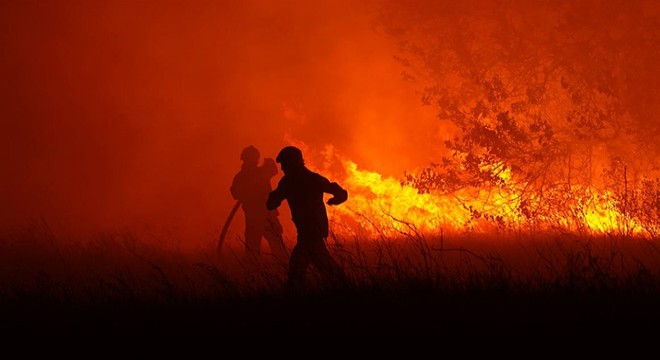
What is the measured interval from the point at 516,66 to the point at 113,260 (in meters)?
8.86

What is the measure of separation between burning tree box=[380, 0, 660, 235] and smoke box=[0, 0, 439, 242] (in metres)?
6.12

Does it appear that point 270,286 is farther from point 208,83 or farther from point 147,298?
point 208,83

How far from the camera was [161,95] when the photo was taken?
28.8 meters

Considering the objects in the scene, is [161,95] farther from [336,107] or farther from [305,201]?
[305,201]

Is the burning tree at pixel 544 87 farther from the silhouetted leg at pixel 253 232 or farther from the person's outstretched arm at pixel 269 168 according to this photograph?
the silhouetted leg at pixel 253 232

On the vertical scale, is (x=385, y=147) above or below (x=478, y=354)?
above

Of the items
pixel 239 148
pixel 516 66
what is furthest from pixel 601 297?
pixel 239 148

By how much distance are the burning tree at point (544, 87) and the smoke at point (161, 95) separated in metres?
6.12

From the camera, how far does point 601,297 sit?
5891 millimetres

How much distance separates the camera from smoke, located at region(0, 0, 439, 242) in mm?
24266

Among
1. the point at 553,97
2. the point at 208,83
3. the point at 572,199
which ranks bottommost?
the point at 572,199

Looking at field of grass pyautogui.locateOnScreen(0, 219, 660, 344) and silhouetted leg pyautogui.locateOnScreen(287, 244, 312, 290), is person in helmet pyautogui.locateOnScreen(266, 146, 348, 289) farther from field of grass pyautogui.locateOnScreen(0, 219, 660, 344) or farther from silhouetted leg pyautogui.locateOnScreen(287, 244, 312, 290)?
field of grass pyautogui.locateOnScreen(0, 219, 660, 344)

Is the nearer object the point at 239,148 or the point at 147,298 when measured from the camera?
the point at 147,298

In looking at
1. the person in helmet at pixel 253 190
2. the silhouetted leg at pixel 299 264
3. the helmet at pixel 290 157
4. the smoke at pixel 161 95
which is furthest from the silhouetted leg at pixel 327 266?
the smoke at pixel 161 95
